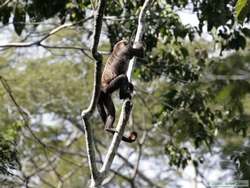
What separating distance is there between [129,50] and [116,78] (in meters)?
0.29

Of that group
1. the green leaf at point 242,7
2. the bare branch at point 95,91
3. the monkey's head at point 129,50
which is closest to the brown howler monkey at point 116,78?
the monkey's head at point 129,50

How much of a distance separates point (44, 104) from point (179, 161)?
8602mm

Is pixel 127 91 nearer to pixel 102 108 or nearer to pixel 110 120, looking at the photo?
pixel 110 120

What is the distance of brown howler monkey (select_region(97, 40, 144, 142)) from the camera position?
544cm

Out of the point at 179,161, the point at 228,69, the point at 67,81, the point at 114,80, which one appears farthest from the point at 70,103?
the point at 228,69

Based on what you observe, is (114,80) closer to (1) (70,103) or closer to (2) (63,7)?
(2) (63,7)

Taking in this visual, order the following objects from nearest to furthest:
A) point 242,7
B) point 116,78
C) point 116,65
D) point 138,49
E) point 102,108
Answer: point 242,7, point 138,49, point 116,78, point 116,65, point 102,108

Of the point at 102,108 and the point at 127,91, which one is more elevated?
the point at 127,91

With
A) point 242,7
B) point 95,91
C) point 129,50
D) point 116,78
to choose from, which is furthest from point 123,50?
point 242,7

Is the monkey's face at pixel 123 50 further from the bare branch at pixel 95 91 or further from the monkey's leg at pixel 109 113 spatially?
the bare branch at pixel 95 91

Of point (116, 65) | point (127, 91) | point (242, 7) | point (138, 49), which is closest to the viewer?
point (242, 7)

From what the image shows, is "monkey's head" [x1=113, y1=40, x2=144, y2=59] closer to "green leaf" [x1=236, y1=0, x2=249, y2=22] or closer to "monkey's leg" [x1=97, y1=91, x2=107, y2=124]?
"monkey's leg" [x1=97, y1=91, x2=107, y2=124]

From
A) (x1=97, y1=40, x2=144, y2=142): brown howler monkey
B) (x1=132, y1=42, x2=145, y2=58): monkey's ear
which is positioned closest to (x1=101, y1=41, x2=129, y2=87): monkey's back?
(x1=97, y1=40, x2=144, y2=142): brown howler monkey

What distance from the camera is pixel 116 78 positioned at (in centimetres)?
566
